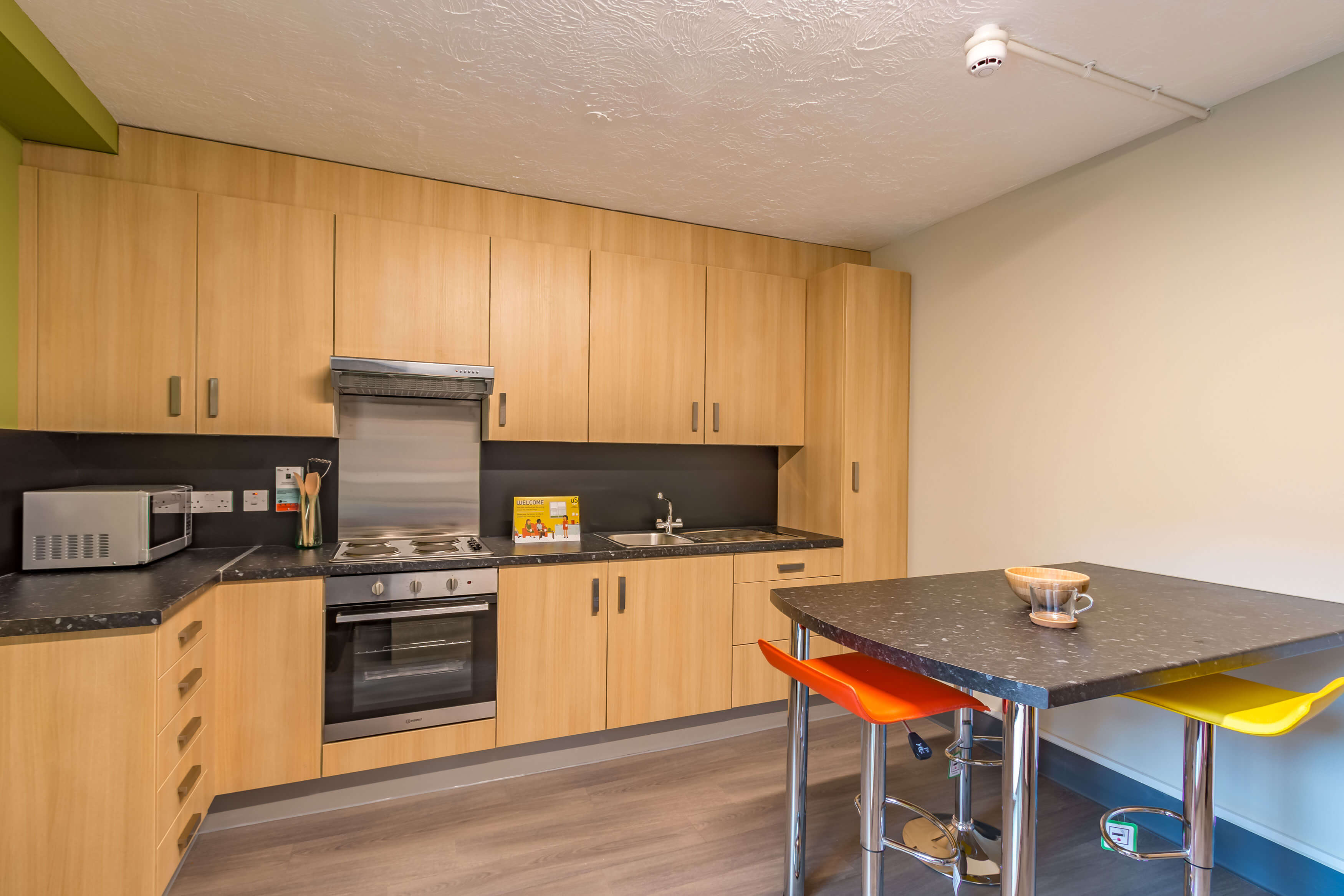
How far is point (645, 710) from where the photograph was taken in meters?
2.94

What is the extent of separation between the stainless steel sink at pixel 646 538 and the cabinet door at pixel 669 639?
1.03 ft

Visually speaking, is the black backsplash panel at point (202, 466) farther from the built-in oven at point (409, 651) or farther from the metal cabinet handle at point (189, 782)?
the metal cabinet handle at point (189, 782)

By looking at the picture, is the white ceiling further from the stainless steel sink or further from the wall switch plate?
the stainless steel sink

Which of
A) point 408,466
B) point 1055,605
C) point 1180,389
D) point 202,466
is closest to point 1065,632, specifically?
point 1055,605

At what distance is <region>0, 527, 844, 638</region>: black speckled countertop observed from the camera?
1.71 m

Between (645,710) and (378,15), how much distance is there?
2.78 meters

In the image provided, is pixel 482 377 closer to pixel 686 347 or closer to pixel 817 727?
pixel 686 347

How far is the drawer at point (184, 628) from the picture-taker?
5.95 feet

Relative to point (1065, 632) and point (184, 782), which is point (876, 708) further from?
point (184, 782)

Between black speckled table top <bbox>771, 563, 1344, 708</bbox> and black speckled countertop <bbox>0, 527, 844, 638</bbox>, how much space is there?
42.7 inches

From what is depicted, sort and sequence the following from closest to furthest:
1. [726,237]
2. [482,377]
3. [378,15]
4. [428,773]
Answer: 1. [378,15]
2. [428,773]
3. [482,377]
4. [726,237]

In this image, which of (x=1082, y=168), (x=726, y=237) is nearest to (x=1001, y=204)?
(x=1082, y=168)

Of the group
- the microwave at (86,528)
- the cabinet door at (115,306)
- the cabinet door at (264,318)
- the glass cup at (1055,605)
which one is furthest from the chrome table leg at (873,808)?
the cabinet door at (115,306)

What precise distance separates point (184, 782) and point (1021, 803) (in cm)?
238
